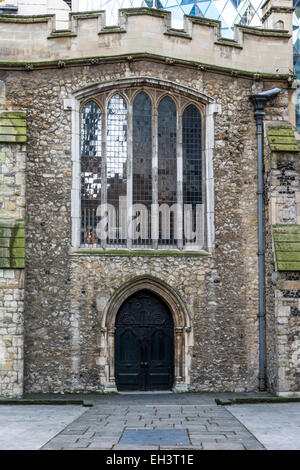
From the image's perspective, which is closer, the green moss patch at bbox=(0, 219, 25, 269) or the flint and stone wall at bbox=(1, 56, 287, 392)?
the green moss patch at bbox=(0, 219, 25, 269)

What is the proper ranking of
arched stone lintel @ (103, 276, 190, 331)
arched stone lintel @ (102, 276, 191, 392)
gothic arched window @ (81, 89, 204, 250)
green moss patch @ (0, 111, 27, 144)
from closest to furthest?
green moss patch @ (0, 111, 27, 144)
arched stone lintel @ (102, 276, 191, 392)
arched stone lintel @ (103, 276, 190, 331)
gothic arched window @ (81, 89, 204, 250)

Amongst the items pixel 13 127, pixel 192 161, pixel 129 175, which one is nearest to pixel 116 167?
pixel 129 175

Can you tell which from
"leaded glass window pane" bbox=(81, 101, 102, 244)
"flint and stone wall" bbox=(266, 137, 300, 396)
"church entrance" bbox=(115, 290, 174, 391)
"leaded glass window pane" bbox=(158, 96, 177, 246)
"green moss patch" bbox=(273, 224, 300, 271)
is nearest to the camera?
"flint and stone wall" bbox=(266, 137, 300, 396)

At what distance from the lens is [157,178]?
16641 millimetres

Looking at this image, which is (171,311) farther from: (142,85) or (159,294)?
(142,85)

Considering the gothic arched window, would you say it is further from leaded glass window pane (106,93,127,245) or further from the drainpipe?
the drainpipe

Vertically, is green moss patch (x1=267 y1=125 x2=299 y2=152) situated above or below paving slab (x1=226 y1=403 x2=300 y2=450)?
above

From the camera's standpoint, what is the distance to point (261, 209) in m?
16.6

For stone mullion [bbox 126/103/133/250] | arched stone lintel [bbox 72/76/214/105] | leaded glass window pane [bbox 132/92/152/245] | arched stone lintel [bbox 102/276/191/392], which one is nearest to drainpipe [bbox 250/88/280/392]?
arched stone lintel [bbox 72/76/214/105]

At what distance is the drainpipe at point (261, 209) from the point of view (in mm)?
16250

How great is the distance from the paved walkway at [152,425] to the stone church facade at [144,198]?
1580mm

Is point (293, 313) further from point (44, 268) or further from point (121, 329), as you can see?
point (44, 268)

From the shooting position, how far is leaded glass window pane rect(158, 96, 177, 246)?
1662cm

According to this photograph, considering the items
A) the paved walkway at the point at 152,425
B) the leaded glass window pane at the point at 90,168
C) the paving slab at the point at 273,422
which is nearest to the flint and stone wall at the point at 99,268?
the leaded glass window pane at the point at 90,168
